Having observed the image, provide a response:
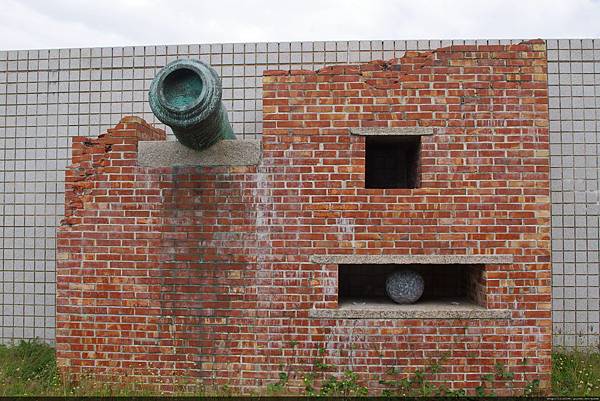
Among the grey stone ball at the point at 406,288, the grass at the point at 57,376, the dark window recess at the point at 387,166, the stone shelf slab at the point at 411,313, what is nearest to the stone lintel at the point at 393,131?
the dark window recess at the point at 387,166

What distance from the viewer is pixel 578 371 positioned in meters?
4.22

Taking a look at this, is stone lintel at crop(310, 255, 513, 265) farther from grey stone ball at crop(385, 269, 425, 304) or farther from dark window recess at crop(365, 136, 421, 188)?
dark window recess at crop(365, 136, 421, 188)

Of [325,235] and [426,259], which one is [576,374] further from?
[325,235]

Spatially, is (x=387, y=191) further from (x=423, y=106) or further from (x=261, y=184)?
(x=261, y=184)

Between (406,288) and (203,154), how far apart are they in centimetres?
221

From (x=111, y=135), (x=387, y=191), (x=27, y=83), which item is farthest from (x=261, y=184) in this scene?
(x=27, y=83)

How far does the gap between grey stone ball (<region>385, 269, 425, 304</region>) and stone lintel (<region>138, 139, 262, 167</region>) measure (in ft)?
5.55

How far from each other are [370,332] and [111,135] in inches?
117

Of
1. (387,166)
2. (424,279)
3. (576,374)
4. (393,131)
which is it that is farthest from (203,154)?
(576,374)

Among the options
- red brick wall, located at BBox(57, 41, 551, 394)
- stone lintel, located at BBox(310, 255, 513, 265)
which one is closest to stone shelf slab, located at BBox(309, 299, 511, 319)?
red brick wall, located at BBox(57, 41, 551, 394)

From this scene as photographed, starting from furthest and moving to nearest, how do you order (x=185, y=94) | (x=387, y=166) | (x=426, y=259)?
(x=387, y=166)
(x=426, y=259)
(x=185, y=94)

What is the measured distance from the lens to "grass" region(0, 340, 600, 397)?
148 inches

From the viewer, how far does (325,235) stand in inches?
Answer: 147

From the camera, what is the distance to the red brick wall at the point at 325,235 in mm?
3691
